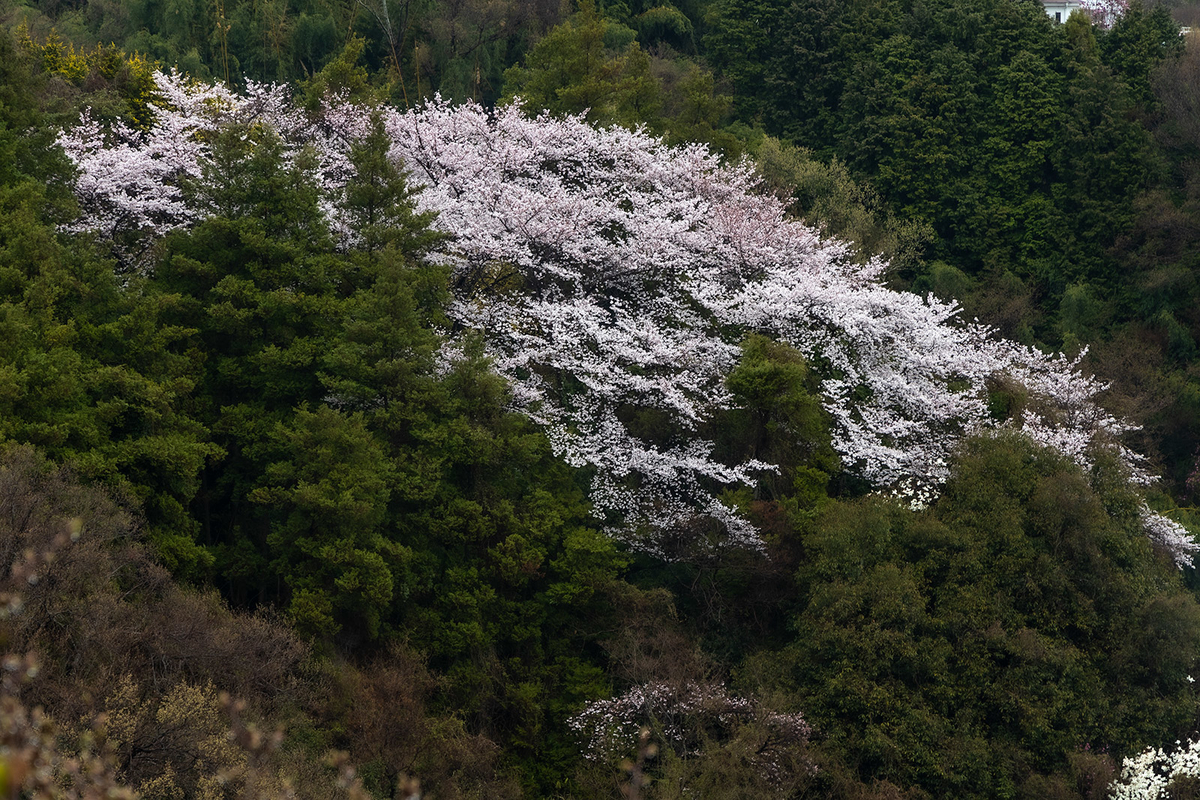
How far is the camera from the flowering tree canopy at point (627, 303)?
17.3 metres

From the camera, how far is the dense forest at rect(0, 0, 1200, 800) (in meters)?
12.9

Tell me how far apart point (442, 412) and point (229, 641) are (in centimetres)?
478

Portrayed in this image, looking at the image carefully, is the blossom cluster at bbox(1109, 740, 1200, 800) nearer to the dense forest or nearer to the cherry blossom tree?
the dense forest

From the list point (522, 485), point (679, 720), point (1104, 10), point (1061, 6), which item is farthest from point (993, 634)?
point (1061, 6)

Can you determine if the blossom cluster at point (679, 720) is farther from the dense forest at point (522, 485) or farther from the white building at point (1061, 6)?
the white building at point (1061, 6)

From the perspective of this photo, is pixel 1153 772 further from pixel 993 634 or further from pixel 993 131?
pixel 993 131

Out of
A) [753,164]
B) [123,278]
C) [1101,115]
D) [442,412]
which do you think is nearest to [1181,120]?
[1101,115]

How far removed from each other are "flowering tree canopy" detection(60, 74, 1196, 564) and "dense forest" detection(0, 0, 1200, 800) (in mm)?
84

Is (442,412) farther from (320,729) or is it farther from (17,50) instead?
(17,50)

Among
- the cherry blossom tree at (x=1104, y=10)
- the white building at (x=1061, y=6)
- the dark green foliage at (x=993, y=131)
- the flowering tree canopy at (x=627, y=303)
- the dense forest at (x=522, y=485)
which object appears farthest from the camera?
the white building at (x=1061, y=6)

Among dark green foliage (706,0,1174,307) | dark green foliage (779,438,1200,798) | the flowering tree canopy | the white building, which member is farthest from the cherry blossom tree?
dark green foliage (779,438,1200,798)

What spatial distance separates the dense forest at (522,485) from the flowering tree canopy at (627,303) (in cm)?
8

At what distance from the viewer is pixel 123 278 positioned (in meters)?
16.3

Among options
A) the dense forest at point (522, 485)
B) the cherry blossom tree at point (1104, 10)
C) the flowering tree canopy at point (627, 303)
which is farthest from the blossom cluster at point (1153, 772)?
the cherry blossom tree at point (1104, 10)
